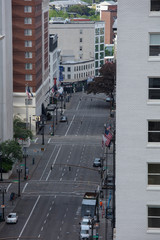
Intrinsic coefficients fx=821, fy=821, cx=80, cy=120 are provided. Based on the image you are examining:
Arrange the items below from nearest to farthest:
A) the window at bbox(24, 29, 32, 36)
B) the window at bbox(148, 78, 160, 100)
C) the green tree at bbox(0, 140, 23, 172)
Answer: the window at bbox(148, 78, 160, 100) → the green tree at bbox(0, 140, 23, 172) → the window at bbox(24, 29, 32, 36)

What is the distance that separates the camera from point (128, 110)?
123ft

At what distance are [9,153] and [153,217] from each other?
270 ft

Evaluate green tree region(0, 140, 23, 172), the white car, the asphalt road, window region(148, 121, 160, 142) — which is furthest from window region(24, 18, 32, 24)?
window region(148, 121, 160, 142)

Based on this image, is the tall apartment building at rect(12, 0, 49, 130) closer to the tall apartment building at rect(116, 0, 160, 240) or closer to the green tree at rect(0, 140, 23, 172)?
the green tree at rect(0, 140, 23, 172)

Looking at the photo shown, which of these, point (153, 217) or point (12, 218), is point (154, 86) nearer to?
point (153, 217)

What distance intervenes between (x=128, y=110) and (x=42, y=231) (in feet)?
183

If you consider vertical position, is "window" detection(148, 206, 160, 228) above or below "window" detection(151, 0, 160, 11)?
below

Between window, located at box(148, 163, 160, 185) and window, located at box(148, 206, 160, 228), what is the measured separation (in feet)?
3.95

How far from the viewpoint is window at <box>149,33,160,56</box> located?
36844 millimetres

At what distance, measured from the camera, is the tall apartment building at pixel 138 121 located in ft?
121

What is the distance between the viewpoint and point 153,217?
3775 cm

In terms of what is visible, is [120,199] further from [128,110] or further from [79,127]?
[79,127]

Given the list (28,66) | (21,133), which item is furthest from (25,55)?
(21,133)

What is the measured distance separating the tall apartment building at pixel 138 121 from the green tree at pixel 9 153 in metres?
80.9
